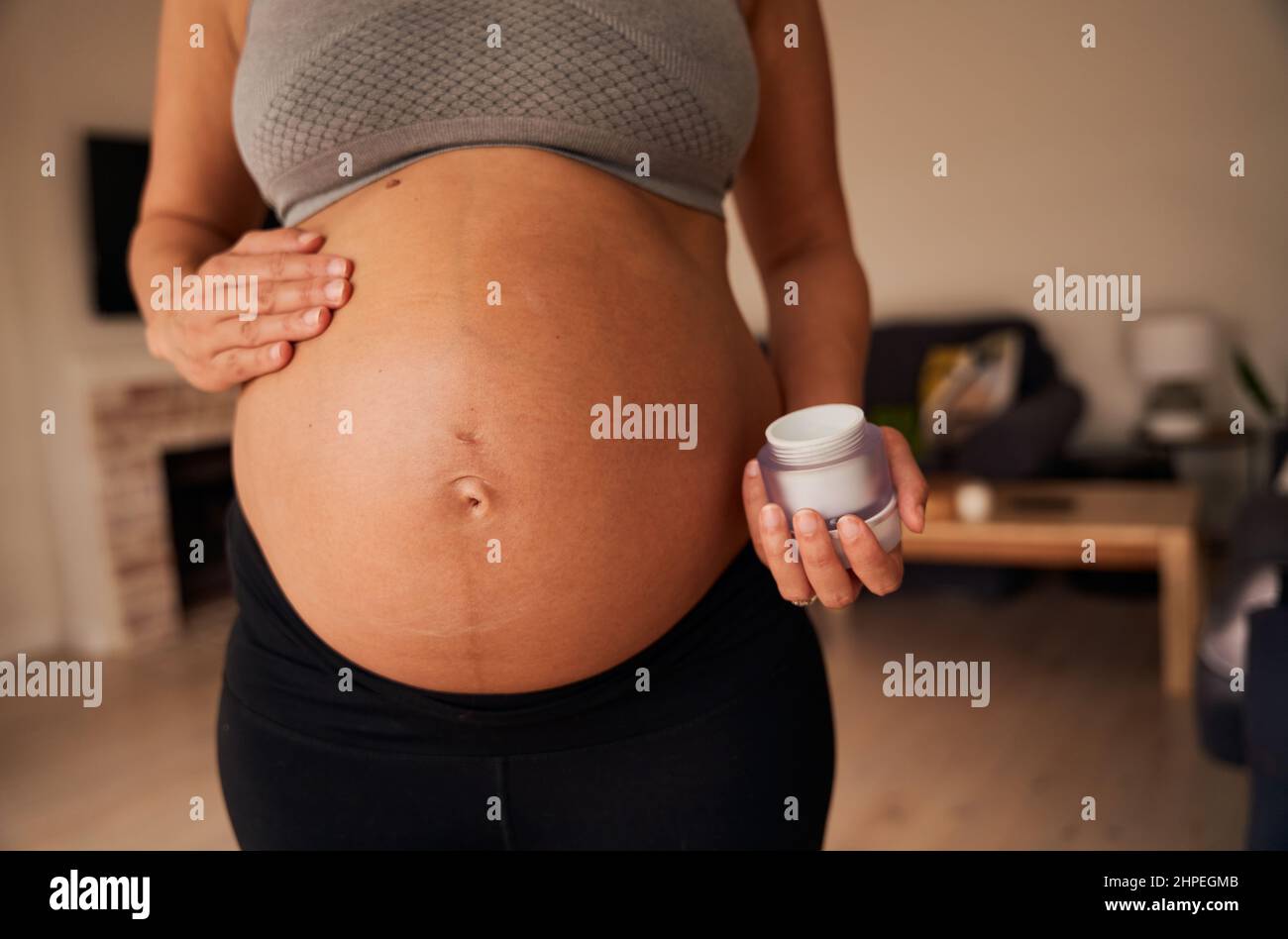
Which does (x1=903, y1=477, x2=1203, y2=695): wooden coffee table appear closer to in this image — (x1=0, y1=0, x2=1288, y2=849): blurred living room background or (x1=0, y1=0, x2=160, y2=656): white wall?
(x1=0, y1=0, x2=1288, y2=849): blurred living room background

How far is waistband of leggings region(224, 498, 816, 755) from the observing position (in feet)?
2.23

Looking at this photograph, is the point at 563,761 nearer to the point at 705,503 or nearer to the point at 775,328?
the point at 705,503

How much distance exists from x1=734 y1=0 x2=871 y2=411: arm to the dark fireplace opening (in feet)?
10.9

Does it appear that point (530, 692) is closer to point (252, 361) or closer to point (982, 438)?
point (252, 361)

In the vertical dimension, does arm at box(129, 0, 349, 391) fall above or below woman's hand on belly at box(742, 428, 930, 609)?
above

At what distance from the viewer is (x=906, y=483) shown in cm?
66

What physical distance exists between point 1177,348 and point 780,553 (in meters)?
3.56

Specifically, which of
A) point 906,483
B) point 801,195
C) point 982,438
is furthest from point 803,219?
point 982,438

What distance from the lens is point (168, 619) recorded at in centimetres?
353

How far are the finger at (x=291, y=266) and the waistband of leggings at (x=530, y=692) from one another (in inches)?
8.1

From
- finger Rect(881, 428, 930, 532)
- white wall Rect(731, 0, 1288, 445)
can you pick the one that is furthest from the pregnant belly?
white wall Rect(731, 0, 1288, 445)

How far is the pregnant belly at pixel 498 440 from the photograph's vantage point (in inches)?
25.8

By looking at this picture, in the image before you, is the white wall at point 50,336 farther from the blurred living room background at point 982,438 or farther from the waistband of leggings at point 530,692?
the waistband of leggings at point 530,692
